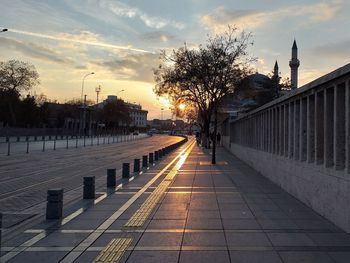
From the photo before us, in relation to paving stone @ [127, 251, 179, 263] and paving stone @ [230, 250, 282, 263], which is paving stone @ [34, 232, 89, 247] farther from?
paving stone @ [230, 250, 282, 263]

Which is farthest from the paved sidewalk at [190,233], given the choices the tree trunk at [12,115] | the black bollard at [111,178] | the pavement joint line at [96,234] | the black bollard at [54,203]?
the tree trunk at [12,115]

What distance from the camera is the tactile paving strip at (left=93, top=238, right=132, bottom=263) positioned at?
21.9 feet

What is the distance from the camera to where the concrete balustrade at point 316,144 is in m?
8.91

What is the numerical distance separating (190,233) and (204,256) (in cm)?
153

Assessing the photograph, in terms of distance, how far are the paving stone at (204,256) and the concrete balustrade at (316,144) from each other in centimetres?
269

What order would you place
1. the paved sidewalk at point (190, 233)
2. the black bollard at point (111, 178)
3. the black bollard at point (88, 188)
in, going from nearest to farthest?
the paved sidewalk at point (190, 233)
the black bollard at point (88, 188)
the black bollard at point (111, 178)

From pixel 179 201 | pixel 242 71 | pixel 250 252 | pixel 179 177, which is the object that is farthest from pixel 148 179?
pixel 242 71

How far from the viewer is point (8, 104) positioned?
97375 millimetres

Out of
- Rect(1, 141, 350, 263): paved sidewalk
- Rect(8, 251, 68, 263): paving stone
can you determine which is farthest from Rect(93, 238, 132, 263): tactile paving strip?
Rect(8, 251, 68, 263): paving stone

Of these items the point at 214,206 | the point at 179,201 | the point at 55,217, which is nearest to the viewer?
the point at 55,217

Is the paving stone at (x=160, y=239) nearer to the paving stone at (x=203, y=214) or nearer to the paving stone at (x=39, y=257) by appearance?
the paving stone at (x=39, y=257)

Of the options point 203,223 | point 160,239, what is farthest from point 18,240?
point 203,223

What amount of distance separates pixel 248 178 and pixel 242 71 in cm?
3027

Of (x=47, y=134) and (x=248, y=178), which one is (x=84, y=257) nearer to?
(x=248, y=178)
